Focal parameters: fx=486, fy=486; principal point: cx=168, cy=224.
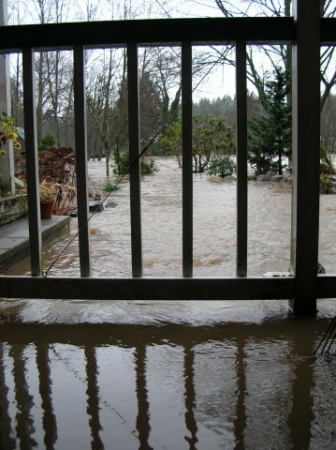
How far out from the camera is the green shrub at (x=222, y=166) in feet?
28.2

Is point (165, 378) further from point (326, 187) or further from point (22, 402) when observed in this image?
point (326, 187)

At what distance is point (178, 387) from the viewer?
155 centimetres

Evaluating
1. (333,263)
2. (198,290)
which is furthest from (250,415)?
(333,263)

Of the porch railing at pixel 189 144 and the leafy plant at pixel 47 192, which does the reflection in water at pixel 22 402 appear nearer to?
the porch railing at pixel 189 144

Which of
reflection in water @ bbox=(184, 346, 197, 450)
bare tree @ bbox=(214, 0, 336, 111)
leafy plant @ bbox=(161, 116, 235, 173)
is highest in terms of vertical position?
bare tree @ bbox=(214, 0, 336, 111)

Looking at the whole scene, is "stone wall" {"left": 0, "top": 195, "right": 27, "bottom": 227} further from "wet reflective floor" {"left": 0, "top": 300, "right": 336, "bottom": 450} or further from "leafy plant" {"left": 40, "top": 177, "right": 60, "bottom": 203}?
"wet reflective floor" {"left": 0, "top": 300, "right": 336, "bottom": 450}

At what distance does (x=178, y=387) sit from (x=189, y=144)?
3.64ft

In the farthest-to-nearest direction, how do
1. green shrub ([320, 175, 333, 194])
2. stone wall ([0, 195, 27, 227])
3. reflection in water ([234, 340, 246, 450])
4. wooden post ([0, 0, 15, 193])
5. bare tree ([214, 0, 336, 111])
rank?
green shrub ([320, 175, 333, 194])
bare tree ([214, 0, 336, 111])
wooden post ([0, 0, 15, 193])
stone wall ([0, 195, 27, 227])
reflection in water ([234, 340, 246, 450])

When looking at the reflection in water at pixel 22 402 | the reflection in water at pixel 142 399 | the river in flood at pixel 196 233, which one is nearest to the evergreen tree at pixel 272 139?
the river in flood at pixel 196 233

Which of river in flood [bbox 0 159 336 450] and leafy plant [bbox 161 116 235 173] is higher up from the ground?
leafy plant [bbox 161 116 235 173]

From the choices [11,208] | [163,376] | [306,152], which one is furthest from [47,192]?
[163,376]

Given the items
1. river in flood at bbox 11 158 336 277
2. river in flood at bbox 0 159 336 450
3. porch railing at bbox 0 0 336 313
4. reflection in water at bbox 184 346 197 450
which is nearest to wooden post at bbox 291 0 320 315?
porch railing at bbox 0 0 336 313

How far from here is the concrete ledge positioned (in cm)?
350

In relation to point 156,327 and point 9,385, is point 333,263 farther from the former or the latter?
point 9,385
